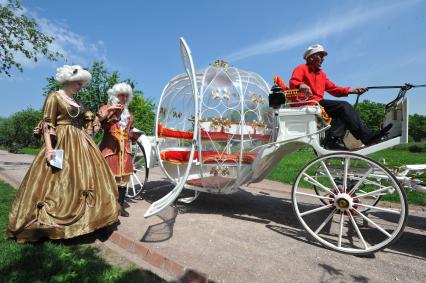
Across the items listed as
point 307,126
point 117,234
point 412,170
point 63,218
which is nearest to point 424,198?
point 412,170

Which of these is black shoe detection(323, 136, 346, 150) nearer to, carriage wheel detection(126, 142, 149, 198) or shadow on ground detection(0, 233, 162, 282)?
shadow on ground detection(0, 233, 162, 282)

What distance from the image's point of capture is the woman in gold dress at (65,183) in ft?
10.8

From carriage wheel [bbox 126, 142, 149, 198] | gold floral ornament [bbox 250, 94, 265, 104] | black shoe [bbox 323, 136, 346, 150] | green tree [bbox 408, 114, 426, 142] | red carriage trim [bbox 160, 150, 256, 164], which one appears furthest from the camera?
green tree [bbox 408, 114, 426, 142]

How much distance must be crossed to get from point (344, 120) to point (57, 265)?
335cm

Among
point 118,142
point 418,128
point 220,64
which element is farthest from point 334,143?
point 418,128

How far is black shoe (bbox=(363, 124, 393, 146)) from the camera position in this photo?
11.4ft

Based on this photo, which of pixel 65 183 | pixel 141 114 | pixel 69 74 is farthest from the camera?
pixel 141 114

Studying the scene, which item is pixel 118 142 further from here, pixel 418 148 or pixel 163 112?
pixel 418 148

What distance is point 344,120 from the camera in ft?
12.3

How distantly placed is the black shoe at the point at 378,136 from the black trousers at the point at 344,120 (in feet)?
0.10

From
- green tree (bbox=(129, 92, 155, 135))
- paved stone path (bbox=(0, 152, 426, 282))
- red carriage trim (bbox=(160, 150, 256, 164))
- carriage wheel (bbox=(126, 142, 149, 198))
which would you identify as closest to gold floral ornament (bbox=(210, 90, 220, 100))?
red carriage trim (bbox=(160, 150, 256, 164))

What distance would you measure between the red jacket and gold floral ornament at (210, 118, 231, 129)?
1.00 metres

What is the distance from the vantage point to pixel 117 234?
145 inches

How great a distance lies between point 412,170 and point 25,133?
4898cm
